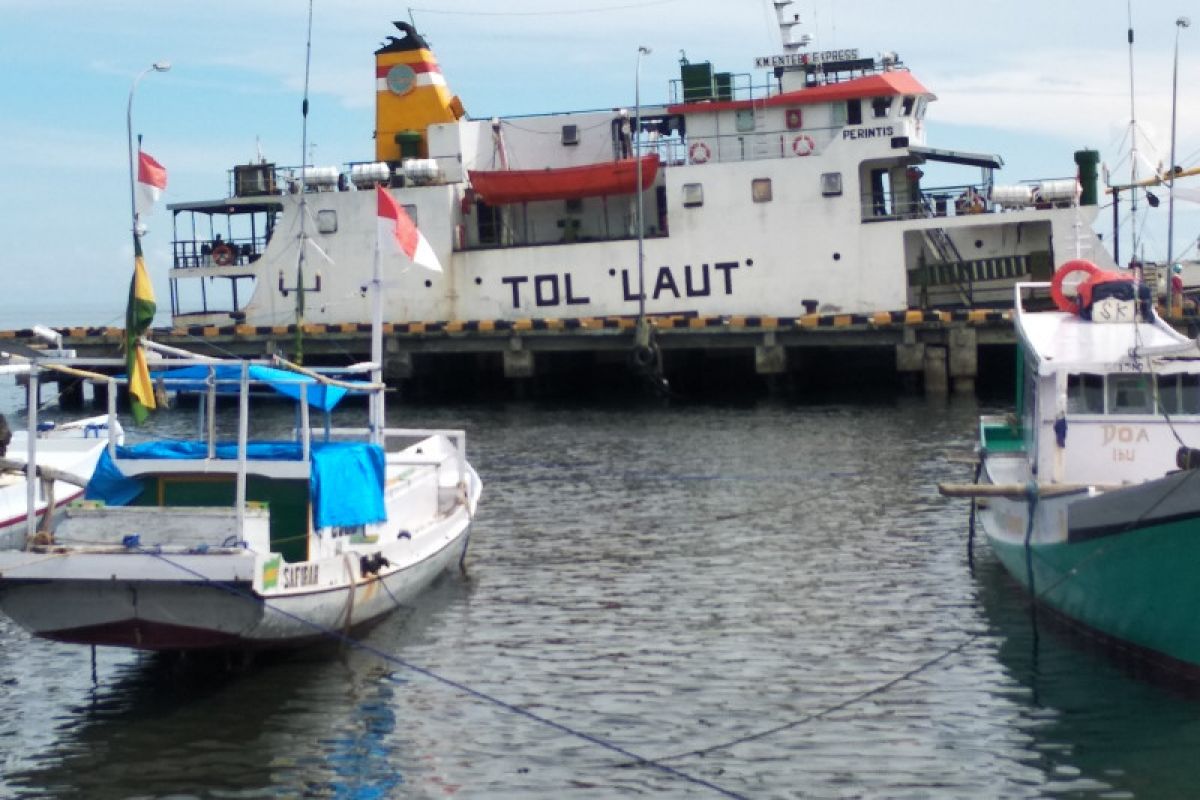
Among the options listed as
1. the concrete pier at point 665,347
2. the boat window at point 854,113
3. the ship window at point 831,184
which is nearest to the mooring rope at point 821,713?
the concrete pier at point 665,347

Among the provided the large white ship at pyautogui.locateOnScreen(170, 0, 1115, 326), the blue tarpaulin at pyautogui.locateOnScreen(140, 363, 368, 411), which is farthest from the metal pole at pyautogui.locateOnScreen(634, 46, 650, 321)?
the blue tarpaulin at pyautogui.locateOnScreen(140, 363, 368, 411)

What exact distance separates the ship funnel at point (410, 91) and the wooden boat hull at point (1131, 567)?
39.4m

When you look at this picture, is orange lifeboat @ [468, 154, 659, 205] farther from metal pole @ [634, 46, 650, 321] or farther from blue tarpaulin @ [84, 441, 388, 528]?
blue tarpaulin @ [84, 441, 388, 528]

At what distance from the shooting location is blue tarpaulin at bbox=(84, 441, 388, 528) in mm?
18438

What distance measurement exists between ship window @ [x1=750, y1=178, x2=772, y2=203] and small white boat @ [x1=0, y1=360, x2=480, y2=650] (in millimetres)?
29833

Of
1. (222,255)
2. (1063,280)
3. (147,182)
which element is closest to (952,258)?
(222,255)

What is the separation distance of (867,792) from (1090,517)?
468 centimetres

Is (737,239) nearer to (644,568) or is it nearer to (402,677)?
(644,568)

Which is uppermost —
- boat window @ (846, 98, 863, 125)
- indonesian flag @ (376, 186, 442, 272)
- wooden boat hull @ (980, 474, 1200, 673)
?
boat window @ (846, 98, 863, 125)

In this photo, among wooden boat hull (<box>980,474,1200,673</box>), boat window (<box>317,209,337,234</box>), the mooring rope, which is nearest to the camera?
the mooring rope

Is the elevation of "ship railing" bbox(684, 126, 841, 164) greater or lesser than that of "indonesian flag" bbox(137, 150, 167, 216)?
greater

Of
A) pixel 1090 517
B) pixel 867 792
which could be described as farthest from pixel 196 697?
pixel 1090 517

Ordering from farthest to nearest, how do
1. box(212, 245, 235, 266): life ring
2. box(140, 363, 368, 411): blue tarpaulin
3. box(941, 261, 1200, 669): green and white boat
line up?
box(212, 245, 235, 266): life ring < box(140, 363, 368, 411): blue tarpaulin < box(941, 261, 1200, 669): green and white boat

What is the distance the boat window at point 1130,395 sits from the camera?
767 inches
